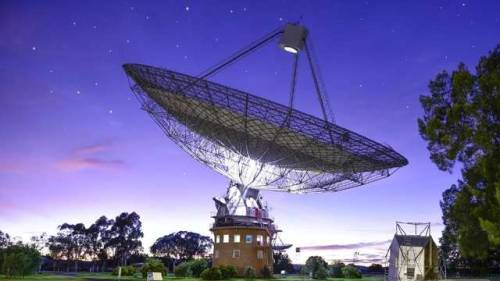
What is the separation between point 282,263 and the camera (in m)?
111

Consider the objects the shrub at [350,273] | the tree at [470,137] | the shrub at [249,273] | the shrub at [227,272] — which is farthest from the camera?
the shrub at [350,273]

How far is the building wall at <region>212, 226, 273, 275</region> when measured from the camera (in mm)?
70562

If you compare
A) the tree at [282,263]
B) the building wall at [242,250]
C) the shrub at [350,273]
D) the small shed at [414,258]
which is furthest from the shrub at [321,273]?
the tree at [282,263]

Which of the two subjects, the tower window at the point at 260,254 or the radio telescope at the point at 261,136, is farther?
the tower window at the point at 260,254

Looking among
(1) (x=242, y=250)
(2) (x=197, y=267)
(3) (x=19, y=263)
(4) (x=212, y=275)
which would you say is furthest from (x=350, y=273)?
(3) (x=19, y=263)

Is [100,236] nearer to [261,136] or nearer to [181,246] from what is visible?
[181,246]

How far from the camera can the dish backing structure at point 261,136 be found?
4041 cm

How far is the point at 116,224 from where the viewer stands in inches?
5320

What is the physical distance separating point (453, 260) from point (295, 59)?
6625 centimetres

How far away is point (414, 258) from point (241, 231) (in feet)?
103

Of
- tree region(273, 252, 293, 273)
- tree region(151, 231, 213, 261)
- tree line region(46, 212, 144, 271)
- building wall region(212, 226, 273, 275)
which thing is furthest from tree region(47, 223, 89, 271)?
building wall region(212, 226, 273, 275)

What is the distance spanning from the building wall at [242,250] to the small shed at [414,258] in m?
28.4

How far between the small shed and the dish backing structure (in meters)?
6.63

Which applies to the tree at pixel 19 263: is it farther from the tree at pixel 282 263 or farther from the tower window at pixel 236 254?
the tree at pixel 282 263
